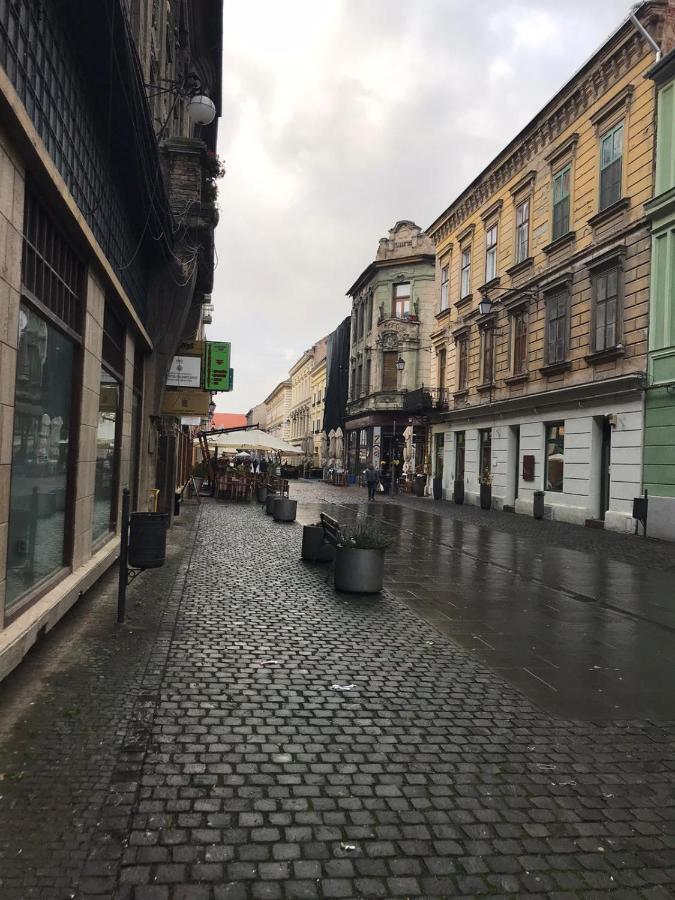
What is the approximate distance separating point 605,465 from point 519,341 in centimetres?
650

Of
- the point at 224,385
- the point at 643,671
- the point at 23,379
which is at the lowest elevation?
the point at 643,671

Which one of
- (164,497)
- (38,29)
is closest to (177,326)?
(164,497)

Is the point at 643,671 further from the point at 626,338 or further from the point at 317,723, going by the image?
the point at 626,338

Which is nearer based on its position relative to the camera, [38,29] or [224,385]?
[38,29]

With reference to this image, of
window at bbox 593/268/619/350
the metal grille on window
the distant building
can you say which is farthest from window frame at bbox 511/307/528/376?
the metal grille on window

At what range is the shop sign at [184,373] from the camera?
14828 mm

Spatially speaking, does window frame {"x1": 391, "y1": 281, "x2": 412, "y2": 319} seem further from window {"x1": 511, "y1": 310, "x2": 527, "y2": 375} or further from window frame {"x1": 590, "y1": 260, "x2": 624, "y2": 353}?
window frame {"x1": 590, "y1": 260, "x2": 624, "y2": 353}

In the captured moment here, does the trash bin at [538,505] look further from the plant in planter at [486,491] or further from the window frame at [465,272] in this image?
the window frame at [465,272]

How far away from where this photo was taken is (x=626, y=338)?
54.9ft

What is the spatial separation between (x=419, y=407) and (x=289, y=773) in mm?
29321

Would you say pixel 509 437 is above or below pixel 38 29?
below

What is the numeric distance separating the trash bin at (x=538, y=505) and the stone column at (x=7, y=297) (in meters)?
17.8

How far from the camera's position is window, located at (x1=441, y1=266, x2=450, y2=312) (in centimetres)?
3019

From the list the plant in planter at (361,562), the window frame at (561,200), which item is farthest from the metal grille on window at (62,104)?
the window frame at (561,200)
